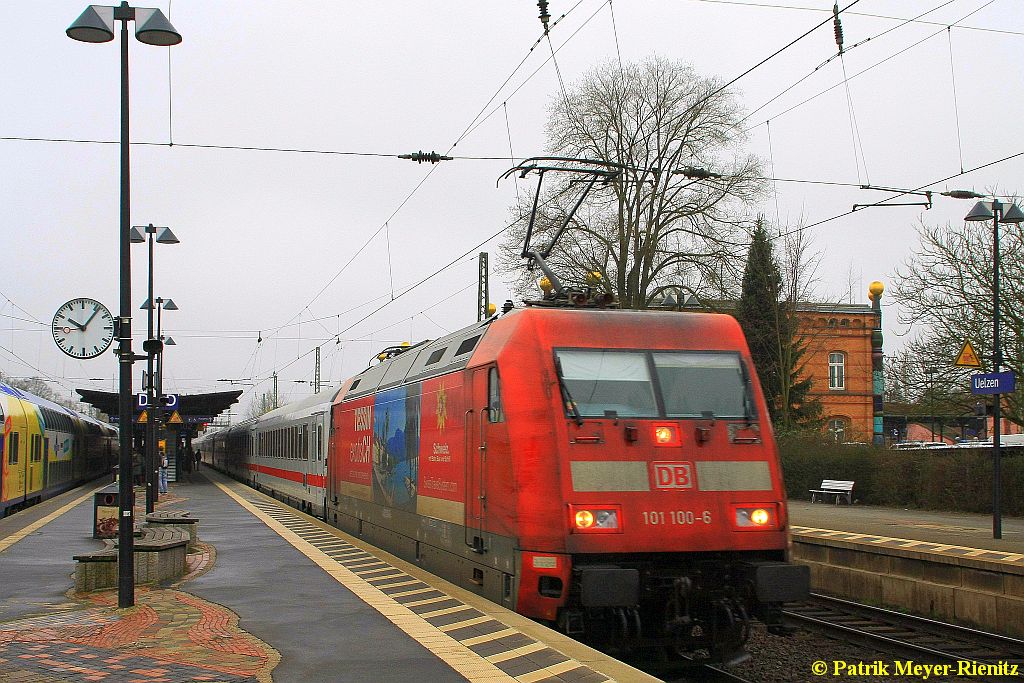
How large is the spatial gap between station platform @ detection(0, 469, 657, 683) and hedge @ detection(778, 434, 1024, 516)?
1383 cm

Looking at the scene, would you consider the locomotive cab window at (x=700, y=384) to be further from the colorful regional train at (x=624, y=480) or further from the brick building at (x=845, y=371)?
the brick building at (x=845, y=371)

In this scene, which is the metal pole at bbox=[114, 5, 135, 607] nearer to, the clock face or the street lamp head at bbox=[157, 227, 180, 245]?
the clock face

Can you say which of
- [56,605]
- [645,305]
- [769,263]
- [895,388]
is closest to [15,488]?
[56,605]

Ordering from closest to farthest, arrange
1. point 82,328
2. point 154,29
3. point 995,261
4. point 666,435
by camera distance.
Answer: point 666,435 < point 154,29 < point 82,328 < point 995,261

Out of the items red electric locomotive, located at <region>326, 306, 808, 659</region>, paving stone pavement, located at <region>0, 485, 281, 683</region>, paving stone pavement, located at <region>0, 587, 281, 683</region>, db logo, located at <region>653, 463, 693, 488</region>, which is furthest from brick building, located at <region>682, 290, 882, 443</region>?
paving stone pavement, located at <region>0, 587, 281, 683</region>

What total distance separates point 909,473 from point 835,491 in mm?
2608

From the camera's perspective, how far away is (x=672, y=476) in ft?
31.9

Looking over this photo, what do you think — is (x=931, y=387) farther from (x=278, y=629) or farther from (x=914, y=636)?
(x=278, y=629)

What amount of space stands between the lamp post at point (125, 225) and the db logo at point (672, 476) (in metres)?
5.43

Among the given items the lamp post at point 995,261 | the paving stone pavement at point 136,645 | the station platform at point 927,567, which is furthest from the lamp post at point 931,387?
the paving stone pavement at point 136,645

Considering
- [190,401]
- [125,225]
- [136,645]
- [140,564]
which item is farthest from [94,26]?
[190,401]

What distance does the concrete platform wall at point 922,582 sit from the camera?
43.3 ft

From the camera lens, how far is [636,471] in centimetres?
963

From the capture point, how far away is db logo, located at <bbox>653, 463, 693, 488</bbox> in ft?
31.7
